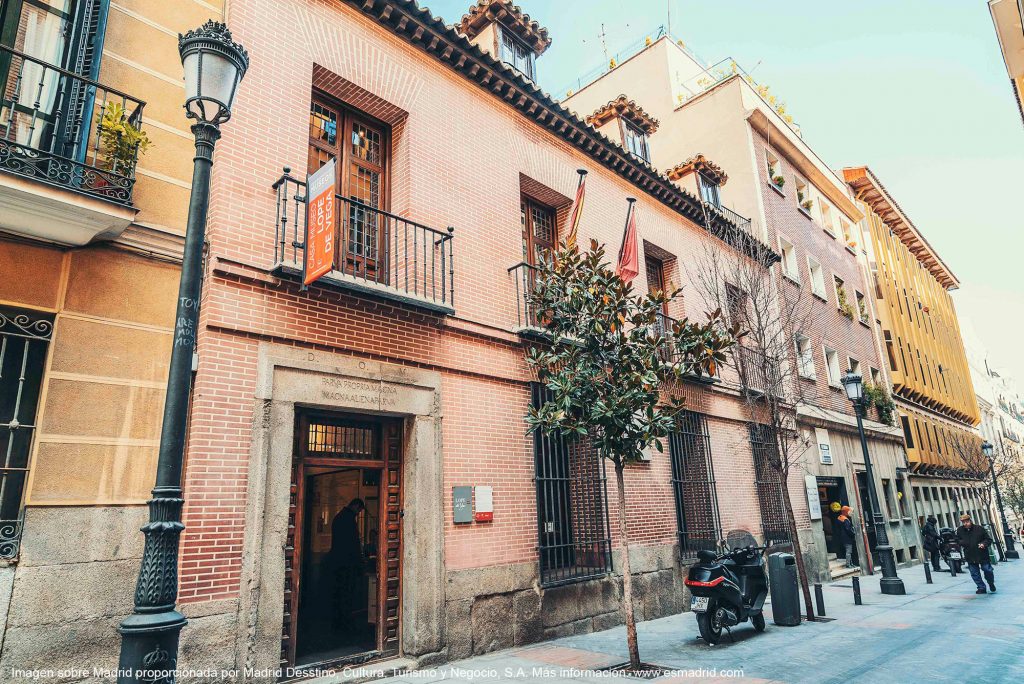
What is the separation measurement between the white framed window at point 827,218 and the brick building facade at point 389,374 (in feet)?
49.1

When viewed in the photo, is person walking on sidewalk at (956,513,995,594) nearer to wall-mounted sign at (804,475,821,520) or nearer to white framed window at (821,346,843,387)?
wall-mounted sign at (804,475,821,520)

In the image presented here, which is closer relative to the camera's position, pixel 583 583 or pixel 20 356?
pixel 20 356

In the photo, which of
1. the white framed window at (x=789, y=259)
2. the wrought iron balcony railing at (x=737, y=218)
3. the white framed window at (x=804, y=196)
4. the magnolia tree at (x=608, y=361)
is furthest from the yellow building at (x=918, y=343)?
the magnolia tree at (x=608, y=361)

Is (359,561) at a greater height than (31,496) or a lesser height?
lesser

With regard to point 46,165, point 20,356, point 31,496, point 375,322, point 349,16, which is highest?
point 349,16

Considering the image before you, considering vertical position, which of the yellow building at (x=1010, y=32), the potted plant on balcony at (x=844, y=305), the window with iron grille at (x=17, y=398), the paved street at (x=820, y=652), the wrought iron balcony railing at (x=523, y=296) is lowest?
the paved street at (x=820, y=652)

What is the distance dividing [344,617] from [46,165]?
239 inches

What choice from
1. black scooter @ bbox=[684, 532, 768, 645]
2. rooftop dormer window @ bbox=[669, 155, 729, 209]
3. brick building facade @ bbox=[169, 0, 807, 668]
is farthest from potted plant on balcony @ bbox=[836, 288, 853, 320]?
black scooter @ bbox=[684, 532, 768, 645]

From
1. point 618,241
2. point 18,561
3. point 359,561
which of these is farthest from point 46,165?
point 618,241

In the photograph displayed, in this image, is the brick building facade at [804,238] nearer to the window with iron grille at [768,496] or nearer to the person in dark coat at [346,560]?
the window with iron grille at [768,496]

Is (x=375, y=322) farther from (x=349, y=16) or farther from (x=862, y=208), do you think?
(x=862, y=208)

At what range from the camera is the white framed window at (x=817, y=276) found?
64.5 ft

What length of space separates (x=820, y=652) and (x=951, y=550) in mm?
13282

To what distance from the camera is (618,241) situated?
470 inches
